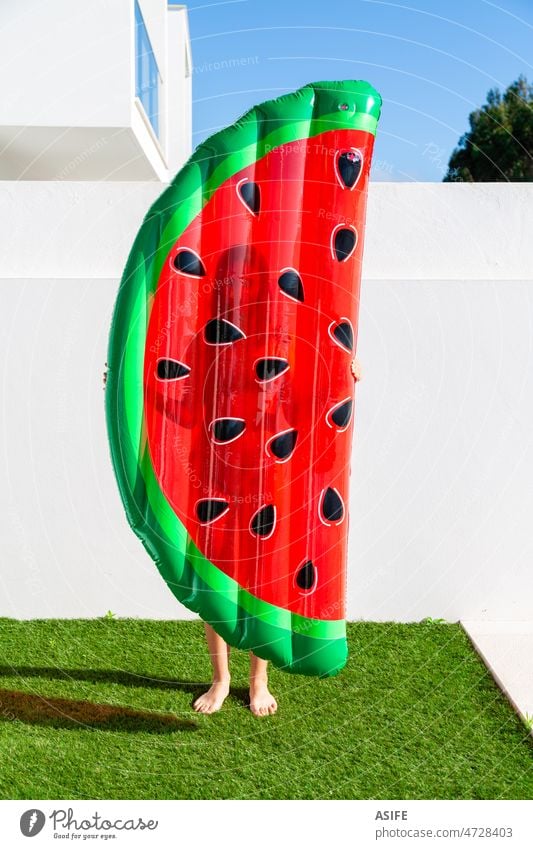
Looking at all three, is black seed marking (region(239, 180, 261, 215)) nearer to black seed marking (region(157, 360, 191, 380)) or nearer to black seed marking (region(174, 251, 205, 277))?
black seed marking (region(174, 251, 205, 277))

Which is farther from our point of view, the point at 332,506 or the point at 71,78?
the point at 71,78

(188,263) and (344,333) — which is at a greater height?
(188,263)

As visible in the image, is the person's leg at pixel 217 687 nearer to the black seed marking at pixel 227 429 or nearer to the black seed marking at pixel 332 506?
the black seed marking at pixel 332 506

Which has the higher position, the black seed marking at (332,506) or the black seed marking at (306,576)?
the black seed marking at (332,506)

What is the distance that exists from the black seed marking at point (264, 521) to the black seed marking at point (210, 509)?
0.33 ft

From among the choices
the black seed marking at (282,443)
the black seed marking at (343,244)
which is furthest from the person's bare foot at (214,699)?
the black seed marking at (343,244)

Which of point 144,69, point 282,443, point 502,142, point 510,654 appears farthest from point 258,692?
point 502,142

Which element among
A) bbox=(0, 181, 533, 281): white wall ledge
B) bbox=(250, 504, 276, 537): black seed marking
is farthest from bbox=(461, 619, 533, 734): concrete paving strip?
bbox=(0, 181, 533, 281): white wall ledge

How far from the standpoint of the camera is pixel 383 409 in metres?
3.64

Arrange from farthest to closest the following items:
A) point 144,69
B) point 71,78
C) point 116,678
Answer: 1. point 144,69
2. point 71,78
3. point 116,678

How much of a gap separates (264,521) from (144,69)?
5.76m

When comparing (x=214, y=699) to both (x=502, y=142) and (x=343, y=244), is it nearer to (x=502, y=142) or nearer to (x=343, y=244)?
(x=343, y=244)

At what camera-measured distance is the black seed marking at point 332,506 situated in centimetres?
239
